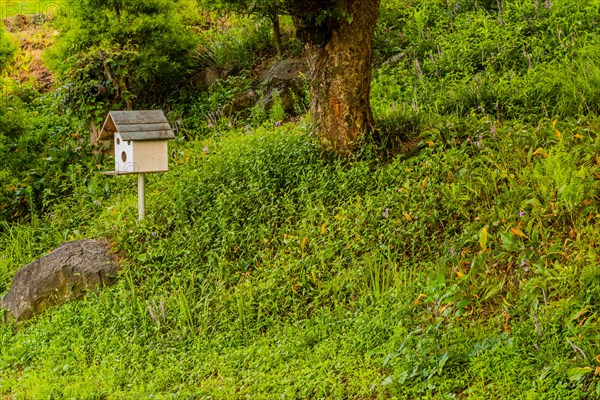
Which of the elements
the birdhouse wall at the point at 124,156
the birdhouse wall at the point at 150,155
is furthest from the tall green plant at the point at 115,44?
the birdhouse wall at the point at 150,155

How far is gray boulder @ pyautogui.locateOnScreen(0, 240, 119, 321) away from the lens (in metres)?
8.43

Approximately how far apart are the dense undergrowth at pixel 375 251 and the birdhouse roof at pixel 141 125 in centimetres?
65

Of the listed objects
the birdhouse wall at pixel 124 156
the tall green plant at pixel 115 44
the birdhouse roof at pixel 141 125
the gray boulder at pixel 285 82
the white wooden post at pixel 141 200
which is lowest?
the white wooden post at pixel 141 200

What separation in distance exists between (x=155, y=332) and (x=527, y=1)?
695 centimetres

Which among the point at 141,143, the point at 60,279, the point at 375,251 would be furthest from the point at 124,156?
the point at 375,251

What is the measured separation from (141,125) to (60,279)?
1.83 meters

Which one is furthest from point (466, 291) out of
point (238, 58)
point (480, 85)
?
point (238, 58)

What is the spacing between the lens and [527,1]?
37.3 feet

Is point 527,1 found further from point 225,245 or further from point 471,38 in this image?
point 225,245

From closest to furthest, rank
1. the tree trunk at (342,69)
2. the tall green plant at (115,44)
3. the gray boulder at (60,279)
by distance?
the gray boulder at (60,279) → the tree trunk at (342,69) → the tall green plant at (115,44)

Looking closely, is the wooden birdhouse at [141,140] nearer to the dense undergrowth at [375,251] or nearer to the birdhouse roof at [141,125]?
the birdhouse roof at [141,125]

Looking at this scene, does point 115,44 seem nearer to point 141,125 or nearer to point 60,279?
point 141,125

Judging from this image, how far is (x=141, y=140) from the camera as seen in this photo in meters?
9.01

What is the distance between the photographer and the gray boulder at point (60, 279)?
8430 millimetres
